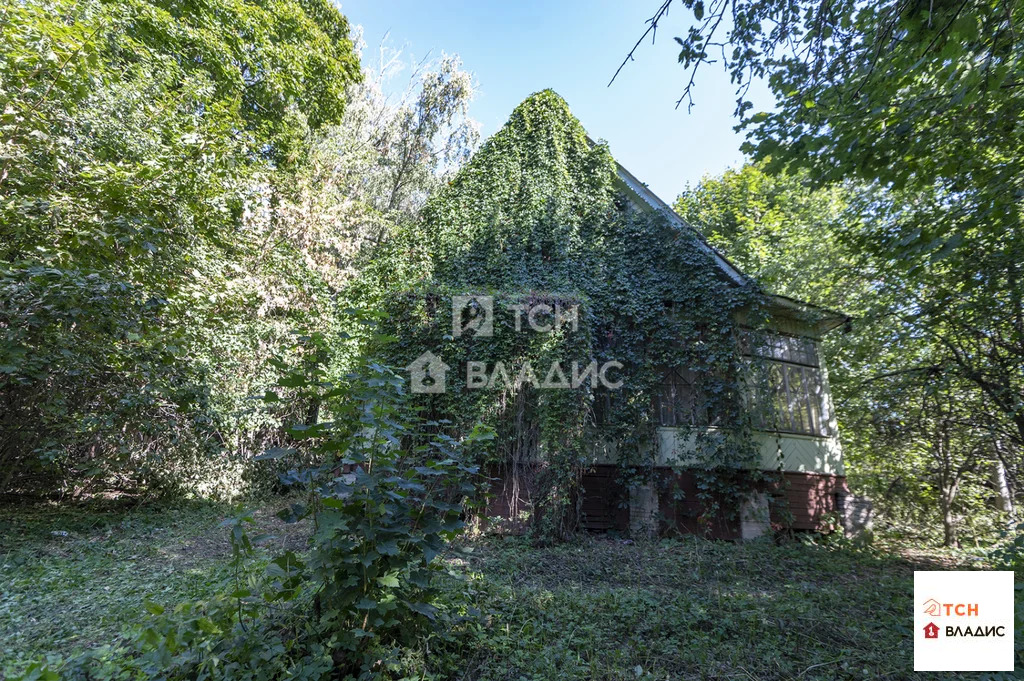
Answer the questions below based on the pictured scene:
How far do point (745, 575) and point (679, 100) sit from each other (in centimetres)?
541

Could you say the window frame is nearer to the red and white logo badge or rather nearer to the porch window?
the porch window

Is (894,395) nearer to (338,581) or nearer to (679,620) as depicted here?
(679,620)

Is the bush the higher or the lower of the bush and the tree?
the lower

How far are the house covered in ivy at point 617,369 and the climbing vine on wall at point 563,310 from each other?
31mm

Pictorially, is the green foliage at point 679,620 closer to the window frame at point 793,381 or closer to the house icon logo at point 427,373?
the house icon logo at point 427,373

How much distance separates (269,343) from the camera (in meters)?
9.98

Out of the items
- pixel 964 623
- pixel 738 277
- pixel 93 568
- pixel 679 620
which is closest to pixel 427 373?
pixel 93 568

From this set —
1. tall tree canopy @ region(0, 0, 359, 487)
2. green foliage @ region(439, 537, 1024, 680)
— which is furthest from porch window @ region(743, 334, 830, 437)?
tall tree canopy @ region(0, 0, 359, 487)

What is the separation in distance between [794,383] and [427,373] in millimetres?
7234

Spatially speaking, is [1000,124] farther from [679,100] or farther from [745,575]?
[745,575]

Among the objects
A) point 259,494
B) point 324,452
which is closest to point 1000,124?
point 324,452

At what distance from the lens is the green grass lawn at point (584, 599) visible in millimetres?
3326

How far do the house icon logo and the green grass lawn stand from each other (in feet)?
8.58

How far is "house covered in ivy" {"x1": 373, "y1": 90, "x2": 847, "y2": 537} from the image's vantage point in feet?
25.7
